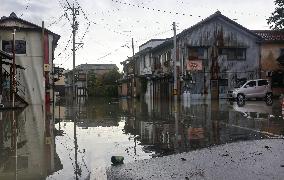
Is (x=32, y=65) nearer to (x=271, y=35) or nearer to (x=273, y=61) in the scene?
(x=273, y=61)

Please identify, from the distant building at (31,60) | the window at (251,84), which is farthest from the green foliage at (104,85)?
the distant building at (31,60)

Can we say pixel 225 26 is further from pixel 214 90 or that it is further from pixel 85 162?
pixel 85 162

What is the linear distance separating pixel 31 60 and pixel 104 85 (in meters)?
45.0

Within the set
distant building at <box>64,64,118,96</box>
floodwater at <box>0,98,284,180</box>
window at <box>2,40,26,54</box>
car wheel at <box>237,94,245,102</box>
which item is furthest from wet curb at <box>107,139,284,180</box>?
distant building at <box>64,64,118,96</box>

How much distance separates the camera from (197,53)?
40.5 meters

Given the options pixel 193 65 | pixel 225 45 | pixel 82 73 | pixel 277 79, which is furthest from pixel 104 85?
pixel 277 79

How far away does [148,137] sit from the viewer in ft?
34.4

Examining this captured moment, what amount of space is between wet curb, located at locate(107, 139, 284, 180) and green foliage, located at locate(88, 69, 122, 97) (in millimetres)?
66082

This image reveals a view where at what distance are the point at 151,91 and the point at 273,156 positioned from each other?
44.8m

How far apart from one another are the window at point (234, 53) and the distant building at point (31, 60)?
19084mm

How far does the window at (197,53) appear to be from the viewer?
132 ft

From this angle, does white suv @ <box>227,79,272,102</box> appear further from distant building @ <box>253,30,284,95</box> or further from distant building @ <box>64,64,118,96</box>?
distant building @ <box>64,64,118,96</box>

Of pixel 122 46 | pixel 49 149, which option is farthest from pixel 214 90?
pixel 49 149

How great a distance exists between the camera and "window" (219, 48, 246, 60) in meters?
41.2
